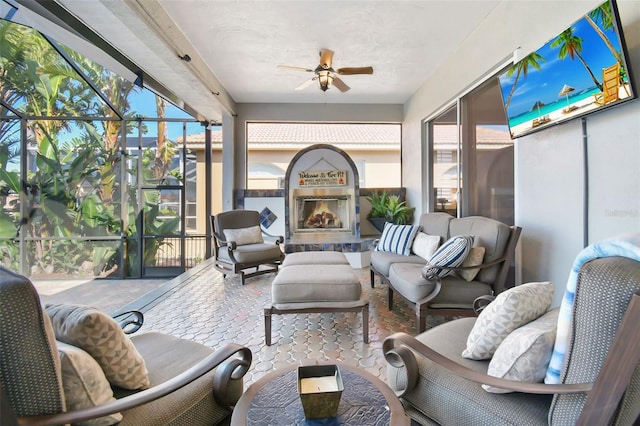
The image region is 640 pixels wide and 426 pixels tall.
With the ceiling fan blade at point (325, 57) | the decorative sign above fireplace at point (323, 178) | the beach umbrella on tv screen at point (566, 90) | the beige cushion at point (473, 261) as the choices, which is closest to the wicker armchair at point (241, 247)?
the decorative sign above fireplace at point (323, 178)

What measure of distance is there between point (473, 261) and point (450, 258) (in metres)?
0.28

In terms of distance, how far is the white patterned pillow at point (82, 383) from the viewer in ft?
2.77

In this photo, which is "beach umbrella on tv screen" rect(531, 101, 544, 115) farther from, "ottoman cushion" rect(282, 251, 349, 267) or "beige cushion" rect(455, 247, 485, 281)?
"ottoman cushion" rect(282, 251, 349, 267)

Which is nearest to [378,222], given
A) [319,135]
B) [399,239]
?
[399,239]

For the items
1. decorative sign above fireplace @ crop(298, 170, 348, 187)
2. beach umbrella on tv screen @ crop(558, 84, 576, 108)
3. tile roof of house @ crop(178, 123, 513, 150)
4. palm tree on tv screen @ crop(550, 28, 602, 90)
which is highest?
tile roof of house @ crop(178, 123, 513, 150)

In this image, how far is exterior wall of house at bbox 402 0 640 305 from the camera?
173 centimetres

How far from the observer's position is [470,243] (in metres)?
2.29

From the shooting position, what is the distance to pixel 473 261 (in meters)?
2.36

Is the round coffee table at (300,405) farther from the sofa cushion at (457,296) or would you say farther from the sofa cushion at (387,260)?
the sofa cushion at (387,260)

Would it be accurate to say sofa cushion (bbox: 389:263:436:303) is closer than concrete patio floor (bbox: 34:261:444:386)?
No

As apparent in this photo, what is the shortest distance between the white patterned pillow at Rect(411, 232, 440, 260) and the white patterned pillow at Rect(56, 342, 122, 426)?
2776mm

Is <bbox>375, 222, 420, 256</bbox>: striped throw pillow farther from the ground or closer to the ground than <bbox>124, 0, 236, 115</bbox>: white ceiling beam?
closer to the ground

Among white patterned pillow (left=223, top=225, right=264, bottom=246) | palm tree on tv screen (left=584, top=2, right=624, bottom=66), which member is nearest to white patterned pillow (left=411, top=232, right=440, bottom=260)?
palm tree on tv screen (left=584, top=2, right=624, bottom=66)

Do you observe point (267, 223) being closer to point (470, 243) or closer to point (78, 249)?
point (78, 249)
